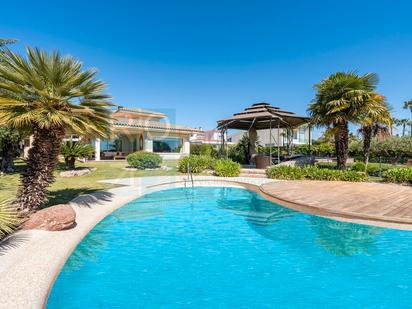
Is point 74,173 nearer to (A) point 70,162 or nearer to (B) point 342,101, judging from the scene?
(A) point 70,162

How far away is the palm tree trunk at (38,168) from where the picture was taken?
25.1ft

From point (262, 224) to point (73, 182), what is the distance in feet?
37.5

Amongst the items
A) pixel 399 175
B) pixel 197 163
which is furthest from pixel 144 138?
pixel 399 175

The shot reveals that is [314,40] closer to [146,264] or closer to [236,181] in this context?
[236,181]

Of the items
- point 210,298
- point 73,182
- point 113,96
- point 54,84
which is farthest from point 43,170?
point 73,182

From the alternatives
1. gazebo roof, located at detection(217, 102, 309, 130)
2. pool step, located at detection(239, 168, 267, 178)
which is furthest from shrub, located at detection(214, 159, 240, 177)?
gazebo roof, located at detection(217, 102, 309, 130)

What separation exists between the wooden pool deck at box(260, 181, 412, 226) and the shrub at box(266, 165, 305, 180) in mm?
2651

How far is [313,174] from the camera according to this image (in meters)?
15.2

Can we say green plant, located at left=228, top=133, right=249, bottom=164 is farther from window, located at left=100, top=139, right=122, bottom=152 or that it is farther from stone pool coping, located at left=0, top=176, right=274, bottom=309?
stone pool coping, located at left=0, top=176, right=274, bottom=309

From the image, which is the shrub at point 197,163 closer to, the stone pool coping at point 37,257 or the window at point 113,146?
the stone pool coping at point 37,257

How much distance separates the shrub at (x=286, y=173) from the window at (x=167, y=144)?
19177mm

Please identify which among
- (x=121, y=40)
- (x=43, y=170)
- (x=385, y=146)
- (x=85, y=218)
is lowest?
(x=85, y=218)

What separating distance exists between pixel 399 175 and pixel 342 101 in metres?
4.77

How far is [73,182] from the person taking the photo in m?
15.2
